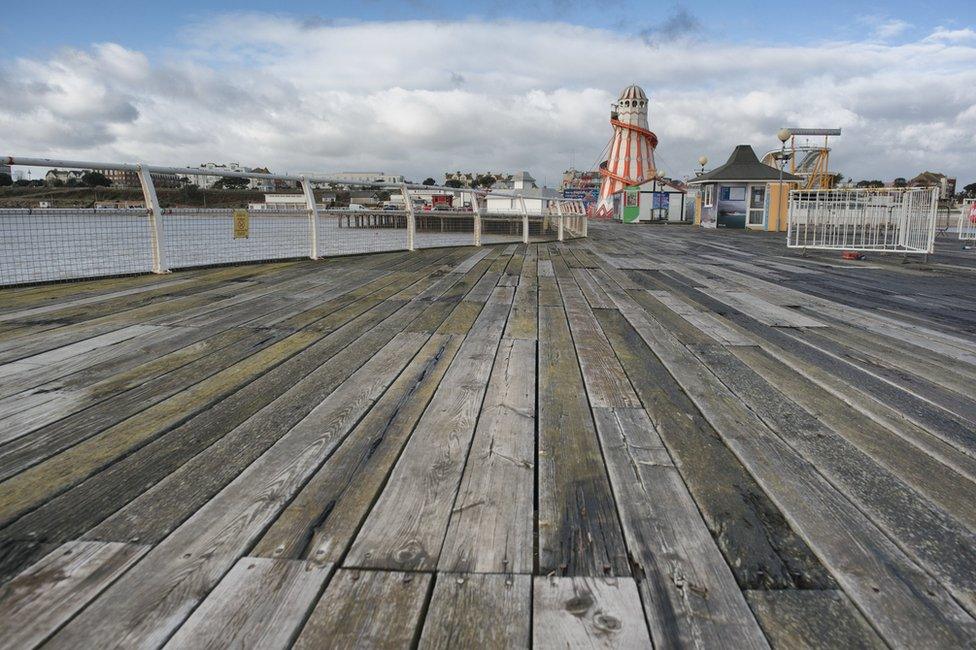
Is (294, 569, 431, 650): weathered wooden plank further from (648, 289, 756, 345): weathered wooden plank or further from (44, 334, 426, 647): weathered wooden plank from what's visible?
(648, 289, 756, 345): weathered wooden plank

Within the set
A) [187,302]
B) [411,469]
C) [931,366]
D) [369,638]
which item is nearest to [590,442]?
[411,469]

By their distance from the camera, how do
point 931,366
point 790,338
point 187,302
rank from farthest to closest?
point 187,302
point 790,338
point 931,366

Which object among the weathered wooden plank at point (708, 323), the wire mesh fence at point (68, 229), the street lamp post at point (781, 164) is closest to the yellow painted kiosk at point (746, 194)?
Answer: the street lamp post at point (781, 164)

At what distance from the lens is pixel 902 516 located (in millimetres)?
1713

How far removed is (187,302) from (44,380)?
2.37 m

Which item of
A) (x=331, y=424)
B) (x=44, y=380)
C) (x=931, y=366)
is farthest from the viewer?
(x=931, y=366)

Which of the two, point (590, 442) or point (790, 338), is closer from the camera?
point (590, 442)

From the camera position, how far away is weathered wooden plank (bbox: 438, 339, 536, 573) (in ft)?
4.91

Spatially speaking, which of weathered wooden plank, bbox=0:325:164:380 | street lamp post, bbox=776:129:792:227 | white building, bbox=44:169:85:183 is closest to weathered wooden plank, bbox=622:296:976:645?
weathered wooden plank, bbox=0:325:164:380

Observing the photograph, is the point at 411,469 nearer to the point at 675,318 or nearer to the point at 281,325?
the point at 281,325

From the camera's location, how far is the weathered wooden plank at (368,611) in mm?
1213

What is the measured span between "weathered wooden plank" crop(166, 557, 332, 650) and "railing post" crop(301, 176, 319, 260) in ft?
25.5

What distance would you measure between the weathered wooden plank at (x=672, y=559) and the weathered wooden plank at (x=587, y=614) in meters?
0.04

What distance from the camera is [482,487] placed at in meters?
1.87
